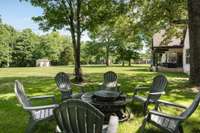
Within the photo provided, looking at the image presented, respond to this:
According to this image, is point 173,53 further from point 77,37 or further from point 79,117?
point 79,117

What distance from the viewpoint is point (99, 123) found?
129 inches

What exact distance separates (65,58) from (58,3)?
5154 centimetres

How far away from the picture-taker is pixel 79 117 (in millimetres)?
3395

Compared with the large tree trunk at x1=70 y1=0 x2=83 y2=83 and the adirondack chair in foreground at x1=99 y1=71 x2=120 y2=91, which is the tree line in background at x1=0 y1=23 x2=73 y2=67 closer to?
the large tree trunk at x1=70 y1=0 x2=83 y2=83

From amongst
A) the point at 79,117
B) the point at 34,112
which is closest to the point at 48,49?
the point at 34,112

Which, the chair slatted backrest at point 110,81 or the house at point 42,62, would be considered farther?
the house at point 42,62

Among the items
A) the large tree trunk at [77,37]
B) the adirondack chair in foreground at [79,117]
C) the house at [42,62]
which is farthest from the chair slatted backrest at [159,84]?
the house at [42,62]

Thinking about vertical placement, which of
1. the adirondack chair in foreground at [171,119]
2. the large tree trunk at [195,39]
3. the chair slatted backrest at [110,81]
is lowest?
the adirondack chair in foreground at [171,119]

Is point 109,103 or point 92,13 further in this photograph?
point 92,13

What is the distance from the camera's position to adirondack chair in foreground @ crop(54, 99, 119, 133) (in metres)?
3.28

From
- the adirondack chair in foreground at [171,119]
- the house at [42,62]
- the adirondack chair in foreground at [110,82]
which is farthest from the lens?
the house at [42,62]

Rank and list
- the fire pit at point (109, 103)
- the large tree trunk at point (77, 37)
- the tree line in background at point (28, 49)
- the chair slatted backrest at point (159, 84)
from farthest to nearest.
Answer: the tree line in background at point (28, 49) < the large tree trunk at point (77, 37) < the chair slatted backrest at point (159, 84) < the fire pit at point (109, 103)

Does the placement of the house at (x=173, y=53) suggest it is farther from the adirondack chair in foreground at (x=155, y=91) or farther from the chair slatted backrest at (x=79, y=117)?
the chair slatted backrest at (x=79, y=117)

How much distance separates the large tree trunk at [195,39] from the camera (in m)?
12.2
